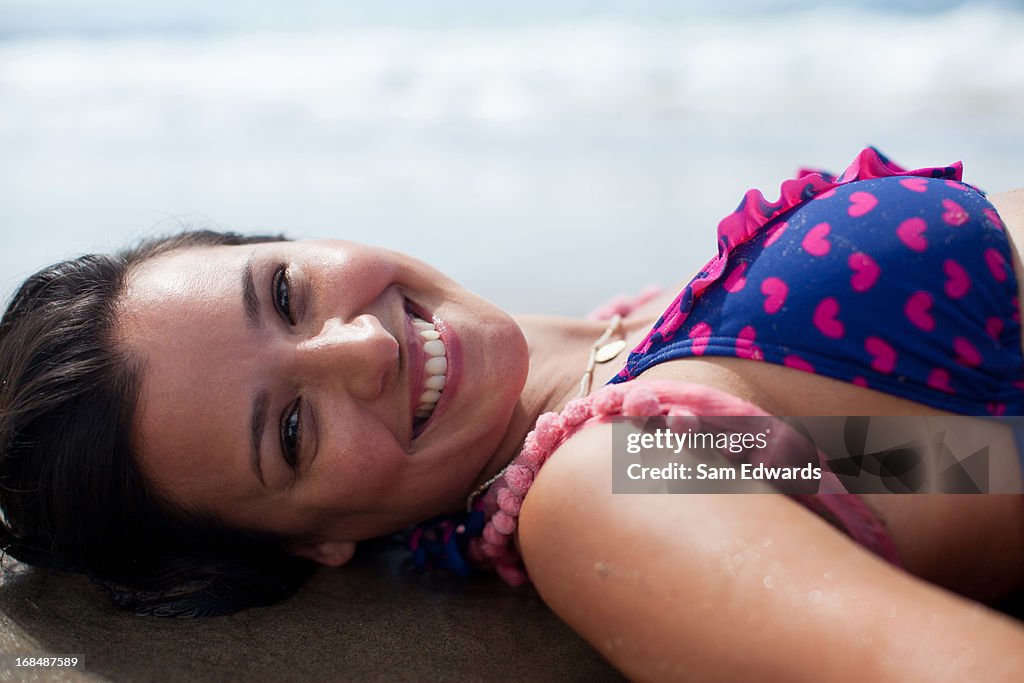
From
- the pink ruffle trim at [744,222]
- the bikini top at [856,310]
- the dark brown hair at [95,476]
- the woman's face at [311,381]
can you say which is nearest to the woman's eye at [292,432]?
the woman's face at [311,381]

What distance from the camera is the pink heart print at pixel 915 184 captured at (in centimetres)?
133

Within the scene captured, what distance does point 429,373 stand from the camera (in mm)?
1454

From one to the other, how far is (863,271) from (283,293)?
2.86 ft

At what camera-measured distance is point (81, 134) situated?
14.5 feet

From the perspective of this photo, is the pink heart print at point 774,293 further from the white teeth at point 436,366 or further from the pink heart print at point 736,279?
the white teeth at point 436,366

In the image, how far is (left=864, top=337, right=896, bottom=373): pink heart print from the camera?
1.21m

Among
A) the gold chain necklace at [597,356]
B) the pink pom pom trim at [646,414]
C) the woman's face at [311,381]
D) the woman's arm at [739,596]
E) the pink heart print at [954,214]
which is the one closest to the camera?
the woman's arm at [739,596]

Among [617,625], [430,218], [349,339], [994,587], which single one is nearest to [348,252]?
[349,339]

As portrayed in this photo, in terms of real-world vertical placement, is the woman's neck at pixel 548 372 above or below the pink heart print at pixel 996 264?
below

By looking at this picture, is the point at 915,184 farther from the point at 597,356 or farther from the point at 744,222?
the point at 597,356

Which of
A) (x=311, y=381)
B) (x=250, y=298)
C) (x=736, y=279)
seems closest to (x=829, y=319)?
(x=736, y=279)

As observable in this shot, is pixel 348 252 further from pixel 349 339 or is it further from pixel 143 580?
pixel 143 580

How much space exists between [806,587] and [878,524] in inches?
8.9

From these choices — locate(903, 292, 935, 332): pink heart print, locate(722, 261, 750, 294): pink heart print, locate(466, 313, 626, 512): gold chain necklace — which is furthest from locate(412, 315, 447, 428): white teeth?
locate(903, 292, 935, 332): pink heart print
